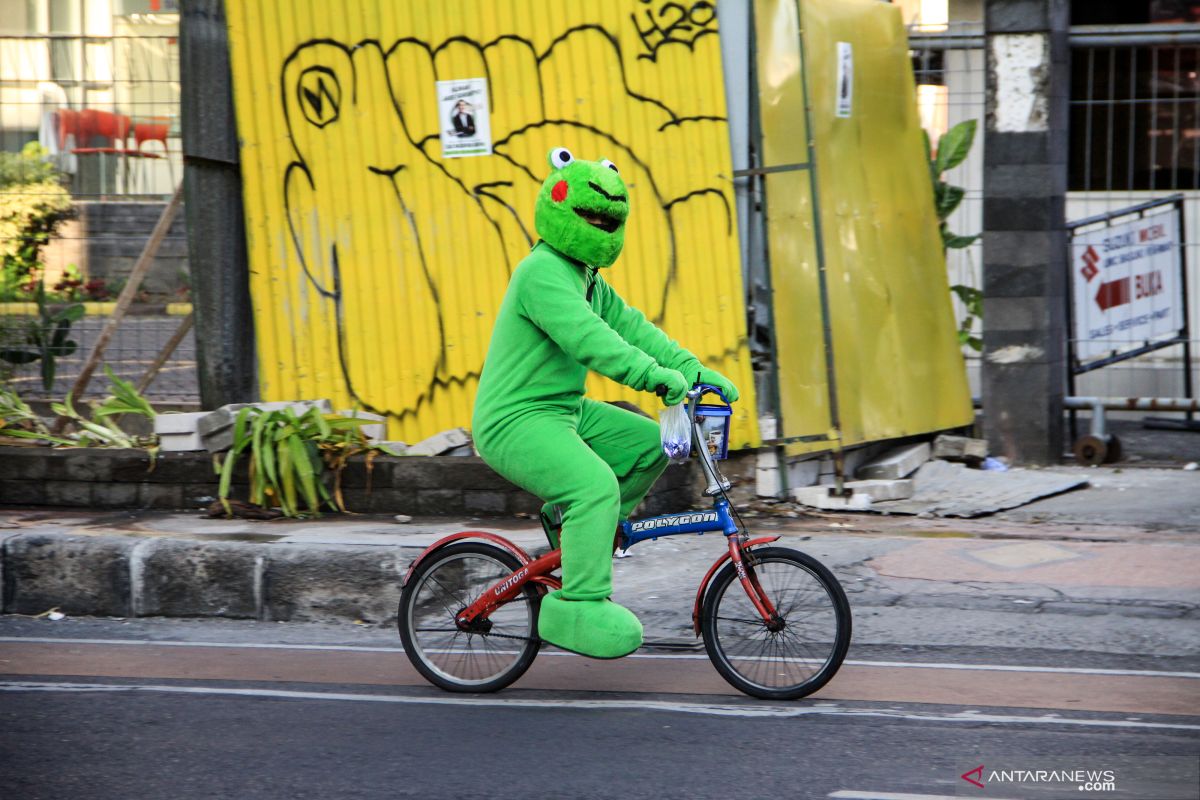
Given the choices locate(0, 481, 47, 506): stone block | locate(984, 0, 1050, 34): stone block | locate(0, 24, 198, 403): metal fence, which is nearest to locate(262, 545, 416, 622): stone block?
locate(0, 481, 47, 506): stone block

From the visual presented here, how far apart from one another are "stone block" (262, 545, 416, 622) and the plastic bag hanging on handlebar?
204cm

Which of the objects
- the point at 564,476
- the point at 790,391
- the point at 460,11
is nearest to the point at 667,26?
the point at 460,11

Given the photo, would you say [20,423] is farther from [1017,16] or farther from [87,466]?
[1017,16]

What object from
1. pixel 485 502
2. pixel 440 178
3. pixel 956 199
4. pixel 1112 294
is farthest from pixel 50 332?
pixel 1112 294

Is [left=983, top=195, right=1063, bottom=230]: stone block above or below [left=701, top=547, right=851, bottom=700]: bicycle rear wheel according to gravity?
above

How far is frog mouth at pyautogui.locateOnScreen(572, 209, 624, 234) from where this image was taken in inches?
194

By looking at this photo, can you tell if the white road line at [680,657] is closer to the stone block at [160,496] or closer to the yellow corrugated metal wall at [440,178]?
the stone block at [160,496]

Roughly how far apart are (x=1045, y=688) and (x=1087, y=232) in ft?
17.8

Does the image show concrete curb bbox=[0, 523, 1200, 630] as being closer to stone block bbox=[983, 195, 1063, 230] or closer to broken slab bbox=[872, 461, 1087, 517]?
broken slab bbox=[872, 461, 1087, 517]

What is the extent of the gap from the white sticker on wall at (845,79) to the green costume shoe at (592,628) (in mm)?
4562

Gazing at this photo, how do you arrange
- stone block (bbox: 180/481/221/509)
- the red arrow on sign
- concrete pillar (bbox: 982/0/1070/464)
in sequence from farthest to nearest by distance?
the red arrow on sign → concrete pillar (bbox: 982/0/1070/464) → stone block (bbox: 180/481/221/509)

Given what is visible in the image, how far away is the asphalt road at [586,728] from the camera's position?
4.12 m

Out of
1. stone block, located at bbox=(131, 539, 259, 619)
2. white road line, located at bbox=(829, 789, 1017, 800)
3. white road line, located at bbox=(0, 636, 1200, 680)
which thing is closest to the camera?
white road line, located at bbox=(829, 789, 1017, 800)

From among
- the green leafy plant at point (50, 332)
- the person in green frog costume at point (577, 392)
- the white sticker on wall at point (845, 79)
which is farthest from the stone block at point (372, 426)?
the white sticker on wall at point (845, 79)
